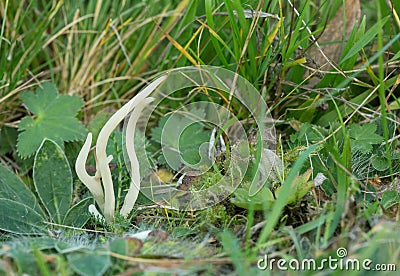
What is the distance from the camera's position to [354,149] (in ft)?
5.22

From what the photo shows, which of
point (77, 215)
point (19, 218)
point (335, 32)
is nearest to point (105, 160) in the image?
point (77, 215)

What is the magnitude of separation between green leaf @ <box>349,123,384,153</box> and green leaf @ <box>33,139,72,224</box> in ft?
2.76

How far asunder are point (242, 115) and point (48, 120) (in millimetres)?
675

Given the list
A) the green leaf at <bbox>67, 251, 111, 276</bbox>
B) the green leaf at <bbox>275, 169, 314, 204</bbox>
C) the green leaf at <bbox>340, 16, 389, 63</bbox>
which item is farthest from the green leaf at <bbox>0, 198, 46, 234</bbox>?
the green leaf at <bbox>340, 16, 389, 63</bbox>

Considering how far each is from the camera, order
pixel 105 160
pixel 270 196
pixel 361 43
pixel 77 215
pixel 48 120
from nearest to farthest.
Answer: pixel 270 196 → pixel 105 160 → pixel 77 215 → pixel 361 43 → pixel 48 120

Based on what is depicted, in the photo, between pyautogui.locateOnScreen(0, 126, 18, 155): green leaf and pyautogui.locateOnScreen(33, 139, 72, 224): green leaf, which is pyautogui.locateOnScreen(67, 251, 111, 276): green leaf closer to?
pyautogui.locateOnScreen(33, 139, 72, 224): green leaf

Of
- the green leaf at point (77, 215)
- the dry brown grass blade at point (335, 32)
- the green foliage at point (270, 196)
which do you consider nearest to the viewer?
the green foliage at point (270, 196)

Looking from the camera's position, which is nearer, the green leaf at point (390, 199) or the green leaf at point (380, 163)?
the green leaf at point (390, 199)

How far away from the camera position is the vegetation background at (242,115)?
115 centimetres

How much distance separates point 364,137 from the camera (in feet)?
5.33

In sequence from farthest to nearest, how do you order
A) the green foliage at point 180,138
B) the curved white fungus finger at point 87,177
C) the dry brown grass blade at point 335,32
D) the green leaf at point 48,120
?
the dry brown grass blade at point 335,32
the green leaf at point 48,120
the green foliage at point 180,138
the curved white fungus finger at point 87,177

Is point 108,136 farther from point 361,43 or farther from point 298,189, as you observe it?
point 361,43

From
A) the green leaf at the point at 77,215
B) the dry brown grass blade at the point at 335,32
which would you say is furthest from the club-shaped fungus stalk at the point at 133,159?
the dry brown grass blade at the point at 335,32

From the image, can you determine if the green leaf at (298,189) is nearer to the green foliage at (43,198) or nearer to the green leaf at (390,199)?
the green leaf at (390,199)
